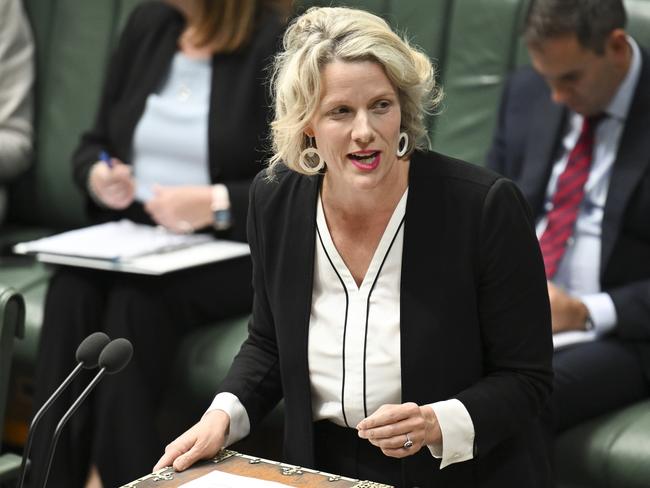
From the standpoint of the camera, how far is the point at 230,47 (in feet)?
10.7

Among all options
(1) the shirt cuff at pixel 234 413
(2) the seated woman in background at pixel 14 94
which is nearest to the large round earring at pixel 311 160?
(1) the shirt cuff at pixel 234 413

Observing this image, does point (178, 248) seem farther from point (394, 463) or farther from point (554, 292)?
point (394, 463)

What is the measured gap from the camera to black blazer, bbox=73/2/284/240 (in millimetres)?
3232

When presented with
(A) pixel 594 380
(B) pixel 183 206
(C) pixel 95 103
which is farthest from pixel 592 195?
(C) pixel 95 103

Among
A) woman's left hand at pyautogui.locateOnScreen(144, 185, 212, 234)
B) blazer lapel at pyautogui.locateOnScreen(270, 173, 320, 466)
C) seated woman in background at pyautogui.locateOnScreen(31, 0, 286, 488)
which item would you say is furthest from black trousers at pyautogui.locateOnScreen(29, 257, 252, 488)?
blazer lapel at pyautogui.locateOnScreen(270, 173, 320, 466)

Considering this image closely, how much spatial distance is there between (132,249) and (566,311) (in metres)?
1.09

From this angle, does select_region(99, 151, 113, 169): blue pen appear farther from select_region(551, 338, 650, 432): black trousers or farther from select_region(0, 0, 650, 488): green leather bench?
select_region(551, 338, 650, 432): black trousers

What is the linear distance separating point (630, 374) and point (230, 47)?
4.56ft

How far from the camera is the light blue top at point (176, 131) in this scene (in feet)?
10.8

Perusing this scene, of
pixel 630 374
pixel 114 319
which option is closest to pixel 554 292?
pixel 630 374

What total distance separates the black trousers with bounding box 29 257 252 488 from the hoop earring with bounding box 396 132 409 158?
47.2 inches

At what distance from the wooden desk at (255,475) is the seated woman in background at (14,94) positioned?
2167 mm

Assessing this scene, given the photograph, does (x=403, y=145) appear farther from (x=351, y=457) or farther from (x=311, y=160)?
(x=351, y=457)

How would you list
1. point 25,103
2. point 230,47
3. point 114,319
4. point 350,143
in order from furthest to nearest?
point 25,103, point 230,47, point 114,319, point 350,143
